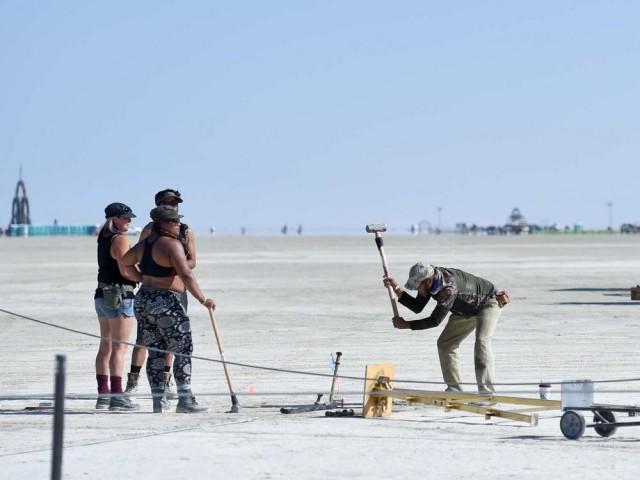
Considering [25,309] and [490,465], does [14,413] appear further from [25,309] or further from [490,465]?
[25,309]

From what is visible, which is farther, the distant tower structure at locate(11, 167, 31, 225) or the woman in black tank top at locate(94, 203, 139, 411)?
the distant tower structure at locate(11, 167, 31, 225)

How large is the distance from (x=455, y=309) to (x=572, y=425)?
81.2 inches

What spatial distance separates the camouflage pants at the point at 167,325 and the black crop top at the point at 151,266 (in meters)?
0.12

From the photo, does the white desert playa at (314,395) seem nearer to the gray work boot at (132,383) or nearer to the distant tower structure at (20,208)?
the gray work boot at (132,383)

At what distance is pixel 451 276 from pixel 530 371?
2622 millimetres

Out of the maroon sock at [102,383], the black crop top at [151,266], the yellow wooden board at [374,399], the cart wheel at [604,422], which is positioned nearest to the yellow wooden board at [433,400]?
the yellow wooden board at [374,399]

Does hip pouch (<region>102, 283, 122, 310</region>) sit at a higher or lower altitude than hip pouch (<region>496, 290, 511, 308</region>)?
lower

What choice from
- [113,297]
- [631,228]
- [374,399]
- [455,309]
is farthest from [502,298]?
[631,228]

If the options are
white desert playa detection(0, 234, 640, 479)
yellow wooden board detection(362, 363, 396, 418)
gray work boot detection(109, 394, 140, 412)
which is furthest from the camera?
gray work boot detection(109, 394, 140, 412)

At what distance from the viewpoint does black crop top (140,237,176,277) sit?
11547 millimetres

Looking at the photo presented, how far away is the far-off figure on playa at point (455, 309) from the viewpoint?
37.5 feet

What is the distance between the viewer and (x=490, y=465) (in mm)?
9047

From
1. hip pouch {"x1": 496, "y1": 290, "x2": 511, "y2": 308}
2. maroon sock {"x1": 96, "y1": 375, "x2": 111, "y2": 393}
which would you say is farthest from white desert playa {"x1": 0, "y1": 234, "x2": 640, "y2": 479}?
hip pouch {"x1": 496, "y1": 290, "x2": 511, "y2": 308}

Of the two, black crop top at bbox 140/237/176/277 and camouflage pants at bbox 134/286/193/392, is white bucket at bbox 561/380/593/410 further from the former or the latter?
black crop top at bbox 140/237/176/277
